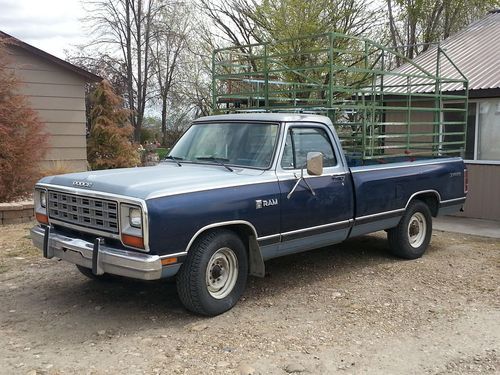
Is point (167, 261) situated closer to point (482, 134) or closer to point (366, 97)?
point (482, 134)

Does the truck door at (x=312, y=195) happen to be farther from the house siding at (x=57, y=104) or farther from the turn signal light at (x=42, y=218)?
the house siding at (x=57, y=104)

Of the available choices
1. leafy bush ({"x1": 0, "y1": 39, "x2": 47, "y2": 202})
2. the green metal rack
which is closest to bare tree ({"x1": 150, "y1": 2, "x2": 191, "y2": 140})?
the green metal rack

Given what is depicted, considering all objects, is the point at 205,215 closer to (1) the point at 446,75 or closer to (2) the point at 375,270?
(2) the point at 375,270

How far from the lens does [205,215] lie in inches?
187

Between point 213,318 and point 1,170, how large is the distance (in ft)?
19.9

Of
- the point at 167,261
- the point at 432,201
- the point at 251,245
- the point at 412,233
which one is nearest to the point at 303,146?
the point at 251,245

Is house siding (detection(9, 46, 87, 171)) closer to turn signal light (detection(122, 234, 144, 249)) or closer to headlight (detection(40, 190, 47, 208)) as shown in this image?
headlight (detection(40, 190, 47, 208))

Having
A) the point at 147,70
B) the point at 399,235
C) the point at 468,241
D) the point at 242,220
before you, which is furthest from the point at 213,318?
the point at 147,70

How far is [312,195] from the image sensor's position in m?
5.72

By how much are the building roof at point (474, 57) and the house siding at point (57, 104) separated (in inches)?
301

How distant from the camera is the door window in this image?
5734mm

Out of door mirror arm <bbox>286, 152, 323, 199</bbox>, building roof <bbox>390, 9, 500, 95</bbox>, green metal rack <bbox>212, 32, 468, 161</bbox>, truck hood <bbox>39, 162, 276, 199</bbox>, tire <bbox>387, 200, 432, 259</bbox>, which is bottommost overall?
tire <bbox>387, 200, 432, 259</bbox>

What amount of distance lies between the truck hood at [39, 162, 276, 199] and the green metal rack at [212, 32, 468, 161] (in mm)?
1883

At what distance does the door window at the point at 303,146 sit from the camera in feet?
18.8
